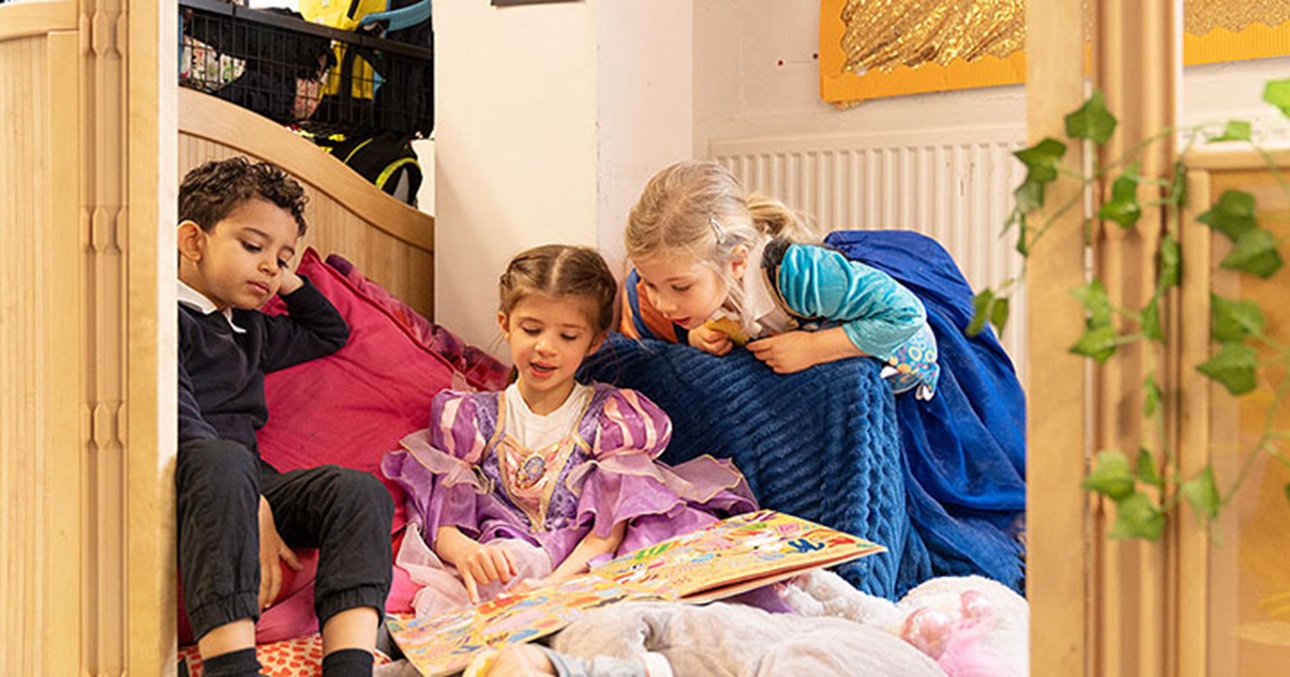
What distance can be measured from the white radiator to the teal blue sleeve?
746 millimetres

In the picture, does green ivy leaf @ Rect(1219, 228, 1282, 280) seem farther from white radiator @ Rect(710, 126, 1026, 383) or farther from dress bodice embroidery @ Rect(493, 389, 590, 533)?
white radiator @ Rect(710, 126, 1026, 383)

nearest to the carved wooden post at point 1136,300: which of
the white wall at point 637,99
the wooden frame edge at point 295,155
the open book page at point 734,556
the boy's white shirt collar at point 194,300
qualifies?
the open book page at point 734,556

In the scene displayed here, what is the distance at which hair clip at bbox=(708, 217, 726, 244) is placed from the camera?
1810 mm

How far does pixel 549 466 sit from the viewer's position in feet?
5.82

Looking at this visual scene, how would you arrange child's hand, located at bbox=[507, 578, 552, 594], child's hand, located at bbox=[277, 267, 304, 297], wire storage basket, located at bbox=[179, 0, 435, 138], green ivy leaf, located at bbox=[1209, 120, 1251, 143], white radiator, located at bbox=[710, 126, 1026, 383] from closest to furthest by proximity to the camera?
green ivy leaf, located at bbox=[1209, 120, 1251, 143]
child's hand, located at bbox=[507, 578, 552, 594]
child's hand, located at bbox=[277, 267, 304, 297]
wire storage basket, located at bbox=[179, 0, 435, 138]
white radiator, located at bbox=[710, 126, 1026, 383]

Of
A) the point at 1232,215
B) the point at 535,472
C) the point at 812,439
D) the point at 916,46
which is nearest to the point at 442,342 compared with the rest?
the point at 535,472

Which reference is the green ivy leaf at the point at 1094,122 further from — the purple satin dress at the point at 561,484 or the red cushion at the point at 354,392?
the red cushion at the point at 354,392

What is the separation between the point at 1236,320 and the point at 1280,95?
0.13m

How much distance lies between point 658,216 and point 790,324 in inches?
9.9

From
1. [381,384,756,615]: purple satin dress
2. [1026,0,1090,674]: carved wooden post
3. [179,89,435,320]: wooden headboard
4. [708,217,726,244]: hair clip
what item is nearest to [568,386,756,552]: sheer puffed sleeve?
[381,384,756,615]: purple satin dress

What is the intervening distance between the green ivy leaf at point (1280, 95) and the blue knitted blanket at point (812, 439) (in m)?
0.97

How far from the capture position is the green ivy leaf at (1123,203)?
839 millimetres

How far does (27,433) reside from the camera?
136cm

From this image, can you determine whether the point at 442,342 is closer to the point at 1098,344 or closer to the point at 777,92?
the point at 777,92
